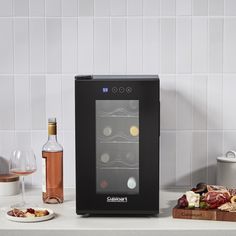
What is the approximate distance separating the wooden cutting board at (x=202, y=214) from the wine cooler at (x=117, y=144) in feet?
0.25

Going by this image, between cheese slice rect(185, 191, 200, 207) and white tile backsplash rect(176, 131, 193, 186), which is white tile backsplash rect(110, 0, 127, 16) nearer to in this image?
white tile backsplash rect(176, 131, 193, 186)

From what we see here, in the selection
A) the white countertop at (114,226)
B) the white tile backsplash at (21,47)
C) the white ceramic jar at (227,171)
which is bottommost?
the white countertop at (114,226)

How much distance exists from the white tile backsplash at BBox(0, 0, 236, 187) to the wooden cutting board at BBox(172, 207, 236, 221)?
0.47 meters

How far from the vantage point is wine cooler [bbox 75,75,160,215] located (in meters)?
1.94

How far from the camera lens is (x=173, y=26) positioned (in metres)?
2.34

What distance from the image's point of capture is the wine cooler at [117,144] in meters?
1.94

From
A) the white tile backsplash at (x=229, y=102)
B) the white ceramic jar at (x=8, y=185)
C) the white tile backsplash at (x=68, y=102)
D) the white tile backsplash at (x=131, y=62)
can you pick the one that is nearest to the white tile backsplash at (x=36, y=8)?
the white tile backsplash at (x=131, y=62)

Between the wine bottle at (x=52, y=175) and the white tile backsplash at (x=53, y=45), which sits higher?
the white tile backsplash at (x=53, y=45)

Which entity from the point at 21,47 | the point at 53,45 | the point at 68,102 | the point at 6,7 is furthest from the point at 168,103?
the point at 6,7

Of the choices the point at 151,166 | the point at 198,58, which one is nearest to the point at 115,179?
the point at 151,166

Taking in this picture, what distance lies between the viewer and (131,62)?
2.35 m

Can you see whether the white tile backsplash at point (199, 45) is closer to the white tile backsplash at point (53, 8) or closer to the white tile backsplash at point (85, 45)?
the white tile backsplash at point (85, 45)

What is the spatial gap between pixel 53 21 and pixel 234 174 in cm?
91

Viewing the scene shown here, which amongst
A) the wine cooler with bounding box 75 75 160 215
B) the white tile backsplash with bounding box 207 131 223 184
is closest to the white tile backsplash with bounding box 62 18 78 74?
the wine cooler with bounding box 75 75 160 215
